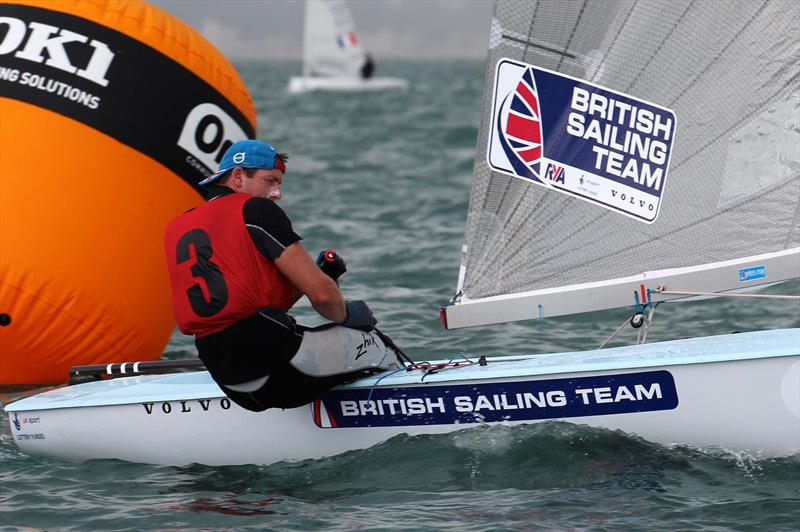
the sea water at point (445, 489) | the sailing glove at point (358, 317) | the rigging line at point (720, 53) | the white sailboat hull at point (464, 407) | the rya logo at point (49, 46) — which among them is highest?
the rya logo at point (49, 46)

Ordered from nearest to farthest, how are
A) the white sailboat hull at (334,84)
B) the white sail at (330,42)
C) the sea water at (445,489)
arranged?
the sea water at (445,489)
the white sail at (330,42)
the white sailboat hull at (334,84)

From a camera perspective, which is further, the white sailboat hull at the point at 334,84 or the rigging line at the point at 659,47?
the white sailboat hull at the point at 334,84

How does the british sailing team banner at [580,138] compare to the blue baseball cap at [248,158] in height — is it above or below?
above

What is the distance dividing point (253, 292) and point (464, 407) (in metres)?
0.79

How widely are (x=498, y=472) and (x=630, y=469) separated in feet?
1.37

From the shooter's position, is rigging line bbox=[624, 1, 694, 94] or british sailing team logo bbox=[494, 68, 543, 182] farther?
british sailing team logo bbox=[494, 68, 543, 182]

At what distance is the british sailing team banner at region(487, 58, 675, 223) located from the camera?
13.6 feet

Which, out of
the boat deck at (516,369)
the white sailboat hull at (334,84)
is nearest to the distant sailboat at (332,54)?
the white sailboat hull at (334,84)

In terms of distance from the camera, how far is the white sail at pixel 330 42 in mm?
33594

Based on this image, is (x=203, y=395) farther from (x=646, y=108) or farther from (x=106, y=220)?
(x=646, y=108)

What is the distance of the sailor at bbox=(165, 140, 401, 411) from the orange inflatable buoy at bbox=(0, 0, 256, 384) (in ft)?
3.71

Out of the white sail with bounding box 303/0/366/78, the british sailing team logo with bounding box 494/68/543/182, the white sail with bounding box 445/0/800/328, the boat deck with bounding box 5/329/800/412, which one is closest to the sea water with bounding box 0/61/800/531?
the boat deck with bounding box 5/329/800/412

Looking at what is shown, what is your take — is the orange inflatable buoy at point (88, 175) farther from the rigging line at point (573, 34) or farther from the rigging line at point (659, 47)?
the rigging line at point (659, 47)

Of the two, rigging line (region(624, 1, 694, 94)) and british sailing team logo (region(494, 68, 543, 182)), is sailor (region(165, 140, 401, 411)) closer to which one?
british sailing team logo (region(494, 68, 543, 182))
